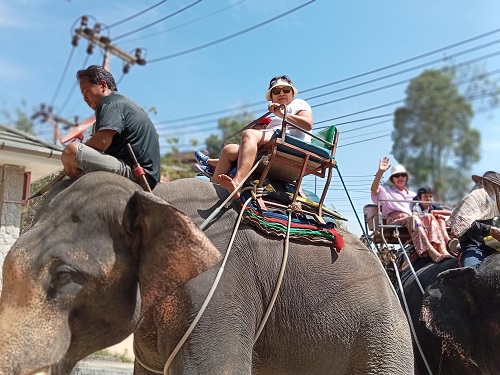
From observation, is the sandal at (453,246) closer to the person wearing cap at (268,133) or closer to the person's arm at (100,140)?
the person wearing cap at (268,133)

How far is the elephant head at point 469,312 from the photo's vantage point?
5223 mm

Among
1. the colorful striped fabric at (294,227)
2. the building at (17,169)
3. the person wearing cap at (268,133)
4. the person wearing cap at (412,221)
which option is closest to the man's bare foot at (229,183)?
the person wearing cap at (268,133)

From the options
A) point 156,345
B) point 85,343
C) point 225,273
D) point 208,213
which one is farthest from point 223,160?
point 85,343

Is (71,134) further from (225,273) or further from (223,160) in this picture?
(225,273)

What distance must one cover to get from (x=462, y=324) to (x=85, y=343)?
3.21 metres

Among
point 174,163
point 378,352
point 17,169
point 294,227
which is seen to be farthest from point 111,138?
point 174,163

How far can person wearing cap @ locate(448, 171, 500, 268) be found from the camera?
5.72 metres

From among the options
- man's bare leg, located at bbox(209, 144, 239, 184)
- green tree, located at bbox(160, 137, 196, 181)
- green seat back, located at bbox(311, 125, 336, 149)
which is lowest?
man's bare leg, located at bbox(209, 144, 239, 184)

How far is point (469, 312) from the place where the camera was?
5.37 m

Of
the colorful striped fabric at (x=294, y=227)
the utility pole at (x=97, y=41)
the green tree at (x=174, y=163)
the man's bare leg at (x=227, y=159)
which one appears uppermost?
the utility pole at (x=97, y=41)

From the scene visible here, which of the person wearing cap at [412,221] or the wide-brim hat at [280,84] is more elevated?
the wide-brim hat at [280,84]

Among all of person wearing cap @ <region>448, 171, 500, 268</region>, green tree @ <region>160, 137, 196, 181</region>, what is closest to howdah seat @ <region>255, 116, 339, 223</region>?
person wearing cap @ <region>448, 171, 500, 268</region>

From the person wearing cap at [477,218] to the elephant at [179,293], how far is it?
4.78ft

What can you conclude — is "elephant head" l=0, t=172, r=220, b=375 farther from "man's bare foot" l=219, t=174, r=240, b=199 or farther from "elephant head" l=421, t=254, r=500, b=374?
"elephant head" l=421, t=254, r=500, b=374
